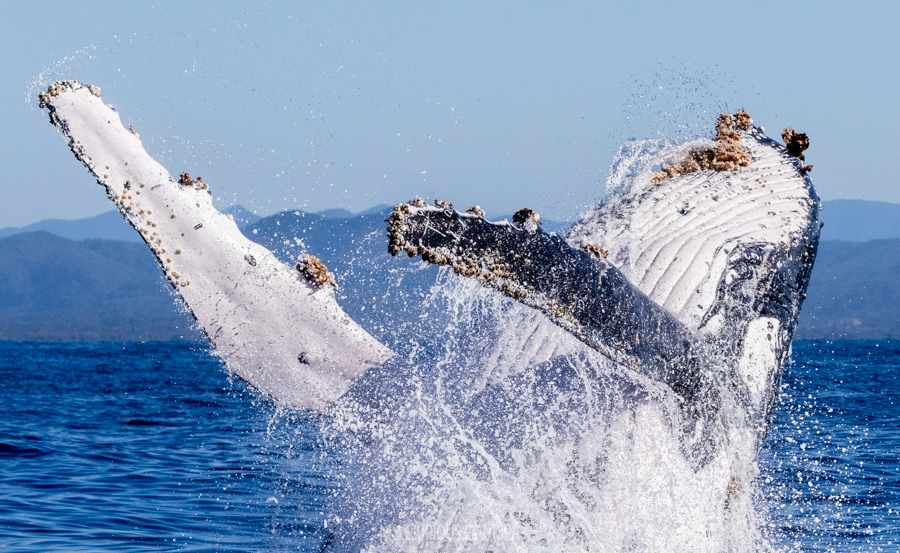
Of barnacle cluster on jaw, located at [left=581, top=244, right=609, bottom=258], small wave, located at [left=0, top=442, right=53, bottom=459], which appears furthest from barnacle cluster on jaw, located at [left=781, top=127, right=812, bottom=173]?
small wave, located at [left=0, top=442, right=53, bottom=459]

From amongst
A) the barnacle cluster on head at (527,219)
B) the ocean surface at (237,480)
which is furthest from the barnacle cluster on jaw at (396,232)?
the ocean surface at (237,480)

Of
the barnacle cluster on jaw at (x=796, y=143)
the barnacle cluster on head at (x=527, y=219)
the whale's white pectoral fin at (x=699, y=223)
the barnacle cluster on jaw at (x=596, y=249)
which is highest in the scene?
the barnacle cluster on jaw at (x=796, y=143)

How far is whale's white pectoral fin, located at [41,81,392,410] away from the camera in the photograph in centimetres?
462

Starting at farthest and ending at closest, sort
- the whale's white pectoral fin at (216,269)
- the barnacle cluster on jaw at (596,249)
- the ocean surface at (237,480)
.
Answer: the ocean surface at (237,480)
the barnacle cluster on jaw at (596,249)
the whale's white pectoral fin at (216,269)

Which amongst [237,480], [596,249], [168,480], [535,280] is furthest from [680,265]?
[168,480]

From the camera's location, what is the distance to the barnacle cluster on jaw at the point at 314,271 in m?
4.75

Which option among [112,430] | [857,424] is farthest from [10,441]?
[857,424]

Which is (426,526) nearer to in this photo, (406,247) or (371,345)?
(371,345)

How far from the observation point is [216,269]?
4660 millimetres

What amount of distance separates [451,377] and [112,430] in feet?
58.0

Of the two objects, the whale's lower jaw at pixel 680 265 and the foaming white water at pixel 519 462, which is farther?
the foaming white water at pixel 519 462

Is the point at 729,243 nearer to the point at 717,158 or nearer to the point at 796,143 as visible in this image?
the point at 717,158

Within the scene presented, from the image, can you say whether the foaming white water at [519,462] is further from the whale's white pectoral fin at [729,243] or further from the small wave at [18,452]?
the small wave at [18,452]

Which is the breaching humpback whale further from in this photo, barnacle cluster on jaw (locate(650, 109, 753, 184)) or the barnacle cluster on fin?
barnacle cluster on jaw (locate(650, 109, 753, 184))
